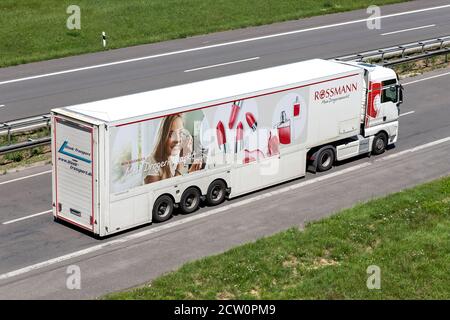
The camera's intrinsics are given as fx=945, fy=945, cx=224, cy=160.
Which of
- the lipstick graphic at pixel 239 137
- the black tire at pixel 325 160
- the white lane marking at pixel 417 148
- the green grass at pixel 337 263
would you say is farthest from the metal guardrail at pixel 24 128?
the white lane marking at pixel 417 148

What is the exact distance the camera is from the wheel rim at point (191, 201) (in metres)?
25.8

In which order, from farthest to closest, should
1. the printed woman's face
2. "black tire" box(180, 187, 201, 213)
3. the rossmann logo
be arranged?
the rossmann logo
"black tire" box(180, 187, 201, 213)
the printed woman's face

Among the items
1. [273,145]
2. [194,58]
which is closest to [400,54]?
[194,58]

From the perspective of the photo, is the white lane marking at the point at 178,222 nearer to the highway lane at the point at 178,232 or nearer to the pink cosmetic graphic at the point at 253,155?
the highway lane at the point at 178,232

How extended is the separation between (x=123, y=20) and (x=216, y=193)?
25.4 meters

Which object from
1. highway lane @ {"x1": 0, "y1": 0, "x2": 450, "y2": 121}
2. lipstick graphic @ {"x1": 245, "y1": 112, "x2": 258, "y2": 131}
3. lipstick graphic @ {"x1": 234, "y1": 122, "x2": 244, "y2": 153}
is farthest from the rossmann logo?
highway lane @ {"x1": 0, "y1": 0, "x2": 450, "y2": 121}

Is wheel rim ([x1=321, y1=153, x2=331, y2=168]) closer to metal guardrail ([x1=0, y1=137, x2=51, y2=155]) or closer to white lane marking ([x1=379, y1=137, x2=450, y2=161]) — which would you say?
white lane marking ([x1=379, y1=137, x2=450, y2=161])

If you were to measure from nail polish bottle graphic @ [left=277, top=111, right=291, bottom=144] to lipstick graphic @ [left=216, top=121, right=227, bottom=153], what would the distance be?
2.12 meters

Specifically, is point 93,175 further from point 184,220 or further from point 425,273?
point 425,273

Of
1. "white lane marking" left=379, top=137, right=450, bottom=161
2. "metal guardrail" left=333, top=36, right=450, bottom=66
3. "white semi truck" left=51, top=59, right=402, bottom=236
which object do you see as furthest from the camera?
"metal guardrail" left=333, top=36, right=450, bottom=66

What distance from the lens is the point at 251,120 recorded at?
87.4ft

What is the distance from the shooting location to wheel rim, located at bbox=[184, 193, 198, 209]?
84.8ft

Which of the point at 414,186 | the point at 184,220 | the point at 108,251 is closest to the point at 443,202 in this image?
the point at 414,186

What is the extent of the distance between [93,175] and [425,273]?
8.37 metres
